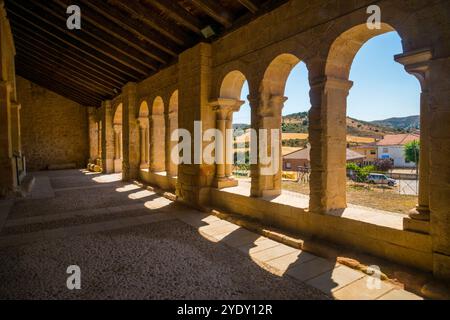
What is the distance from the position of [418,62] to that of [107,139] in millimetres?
12458

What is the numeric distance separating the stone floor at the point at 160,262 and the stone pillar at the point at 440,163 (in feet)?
A: 1.59

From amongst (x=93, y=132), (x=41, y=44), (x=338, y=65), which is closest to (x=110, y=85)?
(x=41, y=44)

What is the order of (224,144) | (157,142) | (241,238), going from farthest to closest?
(157,142) → (224,144) → (241,238)

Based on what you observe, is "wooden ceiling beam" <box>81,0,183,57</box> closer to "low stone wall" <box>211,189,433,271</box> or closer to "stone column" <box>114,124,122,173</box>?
"low stone wall" <box>211,189,433,271</box>

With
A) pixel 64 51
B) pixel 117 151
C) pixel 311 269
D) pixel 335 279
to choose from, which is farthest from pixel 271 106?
pixel 117 151

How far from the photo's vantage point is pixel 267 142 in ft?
14.6

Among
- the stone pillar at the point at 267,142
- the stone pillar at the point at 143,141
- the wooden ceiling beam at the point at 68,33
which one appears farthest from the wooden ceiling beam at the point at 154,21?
the stone pillar at the point at 143,141

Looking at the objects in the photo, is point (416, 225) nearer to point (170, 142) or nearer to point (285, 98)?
point (285, 98)

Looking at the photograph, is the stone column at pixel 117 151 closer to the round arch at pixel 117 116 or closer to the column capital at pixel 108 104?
the round arch at pixel 117 116

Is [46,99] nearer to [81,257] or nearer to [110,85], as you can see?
[110,85]

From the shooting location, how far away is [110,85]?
10711 mm

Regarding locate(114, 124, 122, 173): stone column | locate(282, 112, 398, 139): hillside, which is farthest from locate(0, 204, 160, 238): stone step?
locate(282, 112, 398, 139): hillside
